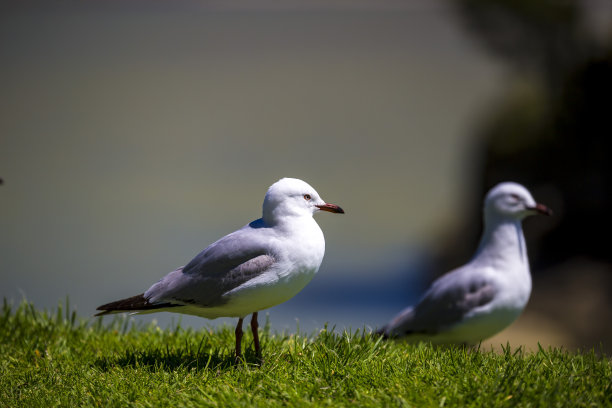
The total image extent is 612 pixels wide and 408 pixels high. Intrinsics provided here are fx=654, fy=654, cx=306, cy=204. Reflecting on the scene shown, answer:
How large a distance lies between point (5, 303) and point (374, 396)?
199 inches

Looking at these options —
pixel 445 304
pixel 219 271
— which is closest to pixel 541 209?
pixel 445 304

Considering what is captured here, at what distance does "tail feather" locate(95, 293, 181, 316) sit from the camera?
17.5ft

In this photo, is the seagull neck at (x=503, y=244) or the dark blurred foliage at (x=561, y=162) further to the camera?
the dark blurred foliage at (x=561, y=162)

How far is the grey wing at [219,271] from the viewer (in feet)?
16.9

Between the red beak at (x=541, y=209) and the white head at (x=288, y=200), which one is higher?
the red beak at (x=541, y=209)

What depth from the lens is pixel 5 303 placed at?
7684mm

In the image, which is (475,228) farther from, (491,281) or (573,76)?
(491,281)

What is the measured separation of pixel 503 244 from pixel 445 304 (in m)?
0.89

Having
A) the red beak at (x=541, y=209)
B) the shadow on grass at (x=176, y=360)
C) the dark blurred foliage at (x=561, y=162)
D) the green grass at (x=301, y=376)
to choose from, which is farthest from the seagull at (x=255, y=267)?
the dark blurred foliage at (x=561, y=162)

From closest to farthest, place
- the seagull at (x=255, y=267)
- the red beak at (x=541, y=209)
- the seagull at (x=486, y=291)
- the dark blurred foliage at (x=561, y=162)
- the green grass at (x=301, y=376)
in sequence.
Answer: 1. the green grass at (x=301, y=376)
2. the seagull at (x=255, y=267)
3. the seagull at (x=486, y=291)
4. the red beak at (x=541, y=209)
5. the dark blurred foliage at (x=561, y=162)

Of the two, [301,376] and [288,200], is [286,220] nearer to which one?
[288,200]

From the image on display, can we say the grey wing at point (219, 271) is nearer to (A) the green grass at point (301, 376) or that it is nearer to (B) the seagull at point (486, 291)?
(A) the green grass at point (301, 376)

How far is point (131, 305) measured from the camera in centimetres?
539

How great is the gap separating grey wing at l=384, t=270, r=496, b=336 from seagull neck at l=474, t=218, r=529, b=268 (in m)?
0.32
